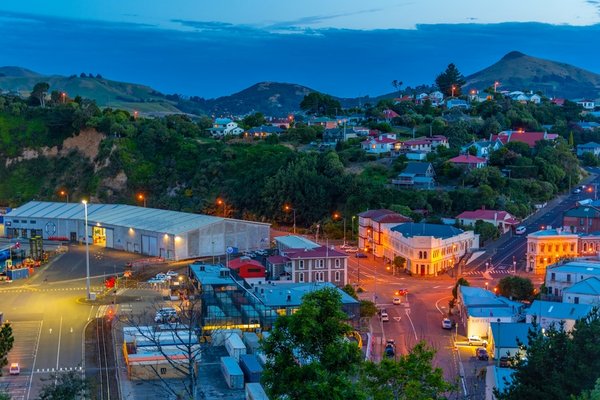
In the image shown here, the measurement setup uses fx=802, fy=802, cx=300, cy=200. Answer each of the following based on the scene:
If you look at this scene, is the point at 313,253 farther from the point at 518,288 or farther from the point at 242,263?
the point at 518,288

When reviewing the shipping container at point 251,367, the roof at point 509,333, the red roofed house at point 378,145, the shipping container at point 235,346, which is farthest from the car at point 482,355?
the red roofed house at point 378,145

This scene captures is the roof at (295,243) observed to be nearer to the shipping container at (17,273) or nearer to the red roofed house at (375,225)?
the red roofed house at (375,225)

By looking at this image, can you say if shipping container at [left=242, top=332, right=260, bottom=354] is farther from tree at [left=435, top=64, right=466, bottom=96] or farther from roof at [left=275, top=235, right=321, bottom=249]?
tree at [left=435, top=64, right=466, bottom=96]

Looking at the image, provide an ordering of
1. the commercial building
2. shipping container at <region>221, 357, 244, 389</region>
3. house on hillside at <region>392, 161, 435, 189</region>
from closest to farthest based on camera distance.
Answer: shipping container at <region>221, 357, 244, 389</region> → the commercial building → house on hillside at <region>392, 161, 435, 189</region>

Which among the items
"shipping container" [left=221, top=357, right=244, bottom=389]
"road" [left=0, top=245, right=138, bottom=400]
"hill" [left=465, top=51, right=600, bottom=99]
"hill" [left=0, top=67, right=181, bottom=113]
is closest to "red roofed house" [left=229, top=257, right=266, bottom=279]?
"road" [left=0, top=245, right=138, bottom=400]

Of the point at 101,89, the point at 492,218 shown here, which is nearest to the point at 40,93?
the point at 492,218
